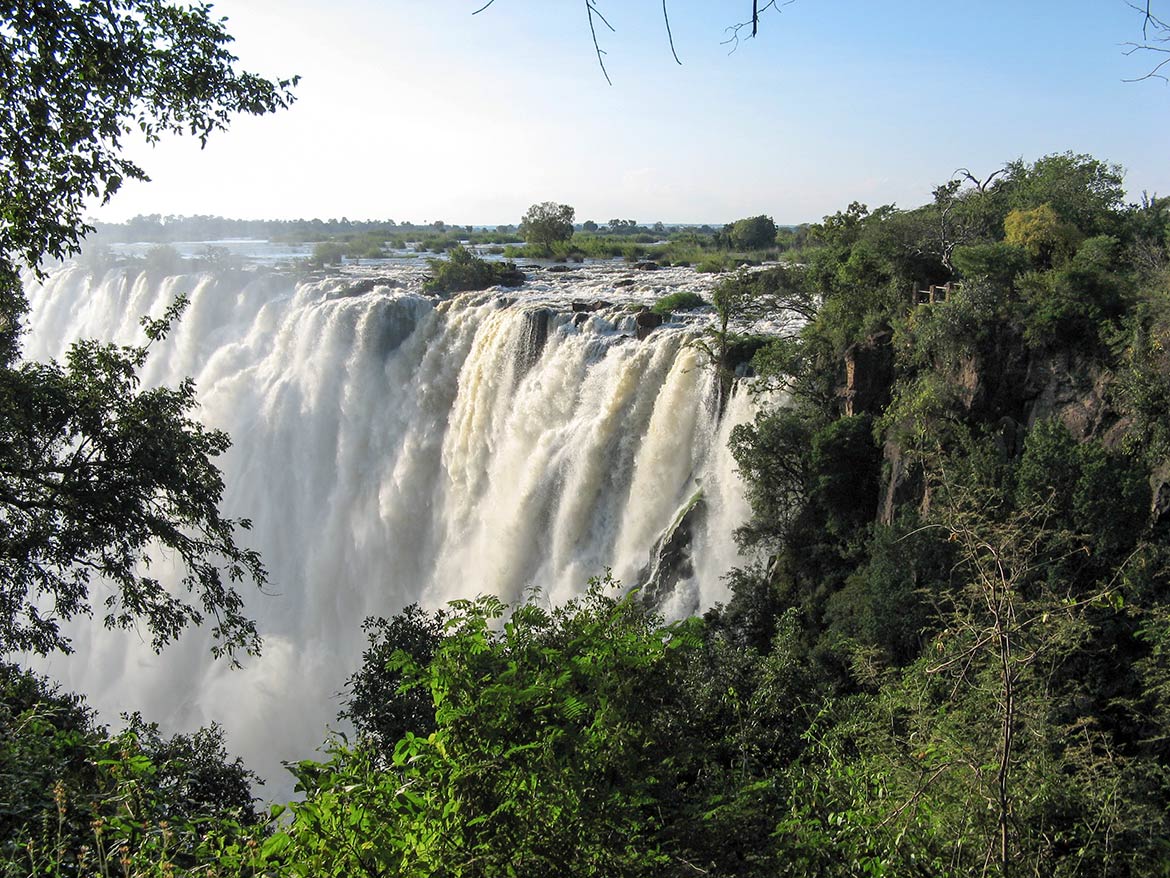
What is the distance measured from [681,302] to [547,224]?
29487mm

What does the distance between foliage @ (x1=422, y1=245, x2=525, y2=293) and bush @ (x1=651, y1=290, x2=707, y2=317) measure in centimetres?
1004

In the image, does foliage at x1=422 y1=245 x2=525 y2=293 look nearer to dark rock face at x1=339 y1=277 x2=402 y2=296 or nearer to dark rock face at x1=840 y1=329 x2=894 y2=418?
dark rock face at x1=339 y1=277 x2=402 y2=296

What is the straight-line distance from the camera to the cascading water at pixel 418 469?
58.2 feet

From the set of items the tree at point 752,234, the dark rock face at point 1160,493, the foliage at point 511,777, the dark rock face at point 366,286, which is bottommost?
the foliage at point 511,777

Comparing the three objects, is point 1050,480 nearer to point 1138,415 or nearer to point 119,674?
point 1138,415

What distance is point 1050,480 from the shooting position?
485 inches

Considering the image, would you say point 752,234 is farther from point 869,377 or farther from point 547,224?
point 869,377

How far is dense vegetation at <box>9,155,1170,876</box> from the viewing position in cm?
373

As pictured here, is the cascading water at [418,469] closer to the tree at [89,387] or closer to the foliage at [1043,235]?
the foliage at [1043,235]

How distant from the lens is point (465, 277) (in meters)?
31.7

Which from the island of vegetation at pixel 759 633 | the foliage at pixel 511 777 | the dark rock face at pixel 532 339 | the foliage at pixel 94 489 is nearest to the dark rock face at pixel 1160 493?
the island of vegetation at pixel 759 633

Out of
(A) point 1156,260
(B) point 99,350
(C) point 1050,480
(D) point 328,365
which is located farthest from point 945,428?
(D) point 328,365

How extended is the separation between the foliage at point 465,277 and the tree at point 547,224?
58.2 ft

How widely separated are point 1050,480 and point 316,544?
18948mm
